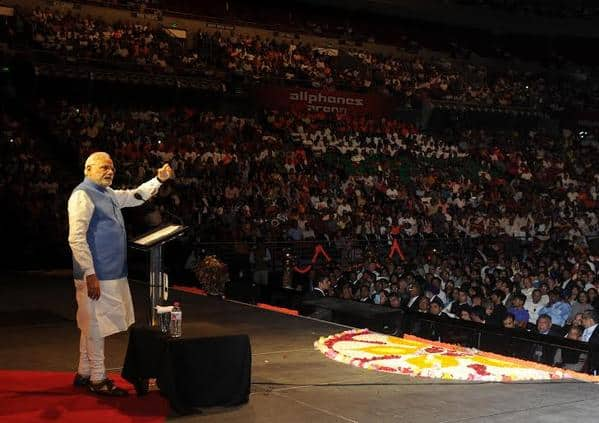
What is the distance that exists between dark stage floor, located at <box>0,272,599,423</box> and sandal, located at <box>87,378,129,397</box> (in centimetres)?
69

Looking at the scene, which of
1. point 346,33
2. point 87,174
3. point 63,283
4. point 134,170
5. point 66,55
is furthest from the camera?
point 346,33

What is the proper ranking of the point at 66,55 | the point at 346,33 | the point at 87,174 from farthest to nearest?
the point at 346,33 < the point at 66,55 < the point at 87,174

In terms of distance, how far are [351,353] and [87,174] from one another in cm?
310

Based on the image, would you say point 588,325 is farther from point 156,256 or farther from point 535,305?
point 156,256

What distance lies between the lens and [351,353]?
25.0ft

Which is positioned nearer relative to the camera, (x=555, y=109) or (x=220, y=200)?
(x=220, y=200)

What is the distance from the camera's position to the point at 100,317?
19.3 ft

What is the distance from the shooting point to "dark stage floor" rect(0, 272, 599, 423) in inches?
220

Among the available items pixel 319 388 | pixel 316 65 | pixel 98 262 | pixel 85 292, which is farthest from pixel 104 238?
pixel 316 65

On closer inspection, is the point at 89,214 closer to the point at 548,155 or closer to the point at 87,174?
the point at 87,174

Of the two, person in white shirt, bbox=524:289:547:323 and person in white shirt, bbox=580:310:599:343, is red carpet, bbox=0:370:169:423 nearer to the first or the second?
person in white shirt, bbox=580:310:599:343

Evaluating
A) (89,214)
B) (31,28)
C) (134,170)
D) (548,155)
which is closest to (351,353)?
(89,214)

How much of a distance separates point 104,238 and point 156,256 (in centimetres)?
53

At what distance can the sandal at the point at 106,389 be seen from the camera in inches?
234
